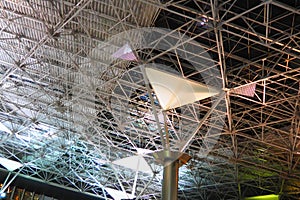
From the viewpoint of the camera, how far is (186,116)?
28750 mm

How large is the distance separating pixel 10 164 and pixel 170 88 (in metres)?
31.1

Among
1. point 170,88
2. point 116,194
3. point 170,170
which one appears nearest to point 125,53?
point 170,88

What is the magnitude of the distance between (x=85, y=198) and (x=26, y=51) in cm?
2953

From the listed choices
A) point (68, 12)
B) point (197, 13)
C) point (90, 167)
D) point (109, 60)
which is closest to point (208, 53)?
point (197, 13)

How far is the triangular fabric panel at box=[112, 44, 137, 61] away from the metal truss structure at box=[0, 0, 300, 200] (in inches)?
14.4

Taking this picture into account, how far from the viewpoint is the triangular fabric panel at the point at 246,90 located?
23.2 metres

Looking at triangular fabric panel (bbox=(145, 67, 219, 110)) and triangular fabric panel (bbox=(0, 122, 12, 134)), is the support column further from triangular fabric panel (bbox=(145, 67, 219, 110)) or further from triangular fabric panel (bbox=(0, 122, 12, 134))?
triangular fabric panel (bbox=(0, 122, 12, 134))

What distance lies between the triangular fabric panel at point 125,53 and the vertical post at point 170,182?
620 cm

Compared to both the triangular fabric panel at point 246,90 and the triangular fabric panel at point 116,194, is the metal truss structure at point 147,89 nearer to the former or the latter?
the triangular fabric panel at point 246,90

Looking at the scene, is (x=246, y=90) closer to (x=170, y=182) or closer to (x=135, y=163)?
(x=170, y=182)

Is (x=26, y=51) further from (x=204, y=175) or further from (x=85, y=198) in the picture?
(x=85, y=198)

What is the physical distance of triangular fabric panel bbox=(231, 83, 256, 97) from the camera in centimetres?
2320

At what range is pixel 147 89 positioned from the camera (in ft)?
66.9

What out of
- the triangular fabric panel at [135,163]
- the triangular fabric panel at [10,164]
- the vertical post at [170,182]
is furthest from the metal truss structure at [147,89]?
the vertical post at [170,182]
